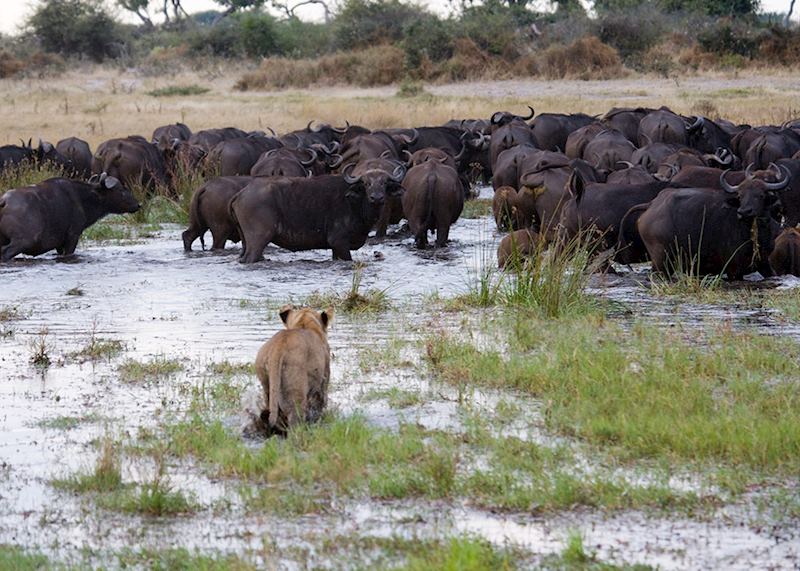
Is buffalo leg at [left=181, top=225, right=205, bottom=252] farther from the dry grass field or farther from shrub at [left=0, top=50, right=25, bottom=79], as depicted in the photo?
shrub at [left=0, top=50, right=25, bottom=79]

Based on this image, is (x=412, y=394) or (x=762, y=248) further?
(x=762, y=248)

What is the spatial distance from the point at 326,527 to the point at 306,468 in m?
0.67

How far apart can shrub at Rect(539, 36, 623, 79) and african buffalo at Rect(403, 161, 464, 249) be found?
2833 centimetres

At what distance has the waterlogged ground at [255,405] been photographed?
17.6 ft

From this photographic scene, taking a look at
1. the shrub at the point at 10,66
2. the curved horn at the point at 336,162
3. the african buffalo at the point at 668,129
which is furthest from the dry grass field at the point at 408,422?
the shrub at the point at 10,66

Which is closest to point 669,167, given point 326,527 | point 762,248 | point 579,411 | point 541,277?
point 762,248

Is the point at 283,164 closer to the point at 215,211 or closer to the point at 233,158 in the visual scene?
the point at 215,211

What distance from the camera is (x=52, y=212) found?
570 inches

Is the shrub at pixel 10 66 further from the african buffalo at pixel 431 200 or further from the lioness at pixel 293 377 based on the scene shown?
the lioness at pixel 293 377

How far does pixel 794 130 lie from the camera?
766 inches

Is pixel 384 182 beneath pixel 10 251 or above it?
above

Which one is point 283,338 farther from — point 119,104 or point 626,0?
point 626,0

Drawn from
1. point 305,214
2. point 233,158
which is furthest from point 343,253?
point 233,158

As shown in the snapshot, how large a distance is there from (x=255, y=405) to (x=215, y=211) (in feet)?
25.7
